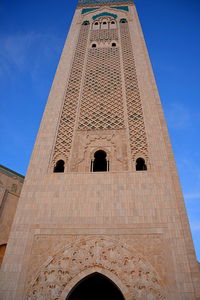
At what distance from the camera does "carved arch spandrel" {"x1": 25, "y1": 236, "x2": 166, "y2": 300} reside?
11.7 ft

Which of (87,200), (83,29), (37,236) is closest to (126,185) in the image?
(87,200)

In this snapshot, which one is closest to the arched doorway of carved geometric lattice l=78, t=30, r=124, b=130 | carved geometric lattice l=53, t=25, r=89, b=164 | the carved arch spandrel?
the carved arch spandrel

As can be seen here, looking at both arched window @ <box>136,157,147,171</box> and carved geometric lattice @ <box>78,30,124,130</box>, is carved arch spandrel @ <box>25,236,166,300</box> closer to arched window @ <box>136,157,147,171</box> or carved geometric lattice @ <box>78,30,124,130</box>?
arched window @ <box>136,157,147,171</box>

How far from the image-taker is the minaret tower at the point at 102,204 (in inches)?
144

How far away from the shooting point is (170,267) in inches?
145

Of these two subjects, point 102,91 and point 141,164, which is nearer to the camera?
point 141,164

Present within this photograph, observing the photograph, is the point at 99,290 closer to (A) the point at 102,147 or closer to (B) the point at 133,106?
(A) the point at 102,147

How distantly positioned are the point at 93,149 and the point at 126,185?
1.18 meters

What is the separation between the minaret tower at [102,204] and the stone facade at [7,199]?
79.7 inches

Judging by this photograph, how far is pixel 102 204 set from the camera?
443cm

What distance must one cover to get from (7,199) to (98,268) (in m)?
3.79

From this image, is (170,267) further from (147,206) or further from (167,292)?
(147,206)

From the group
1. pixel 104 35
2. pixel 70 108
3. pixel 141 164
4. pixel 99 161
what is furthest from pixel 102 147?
pixel 104 35

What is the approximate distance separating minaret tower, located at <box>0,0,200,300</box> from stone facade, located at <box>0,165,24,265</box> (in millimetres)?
2024
